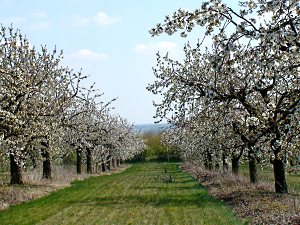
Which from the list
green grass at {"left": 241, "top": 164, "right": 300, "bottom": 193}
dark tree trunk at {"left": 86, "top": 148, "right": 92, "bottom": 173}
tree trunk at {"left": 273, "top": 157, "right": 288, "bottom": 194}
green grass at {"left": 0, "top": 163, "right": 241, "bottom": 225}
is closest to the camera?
green grass at {"left": 0, "top": 163, "right": 241, "bottom": 225}

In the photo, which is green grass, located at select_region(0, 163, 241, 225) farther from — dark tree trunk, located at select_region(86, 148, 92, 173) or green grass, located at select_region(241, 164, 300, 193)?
dark tree trunk, located at select_region(86, 148, 92, 173)

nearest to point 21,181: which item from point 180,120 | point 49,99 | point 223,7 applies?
point 49,99

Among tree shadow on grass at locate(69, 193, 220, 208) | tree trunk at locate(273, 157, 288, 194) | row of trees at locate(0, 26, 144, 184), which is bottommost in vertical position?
tree shadow on grass at locate(69, 193, 220, 208)

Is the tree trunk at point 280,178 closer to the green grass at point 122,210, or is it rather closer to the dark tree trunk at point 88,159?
the green grass at point 122,210

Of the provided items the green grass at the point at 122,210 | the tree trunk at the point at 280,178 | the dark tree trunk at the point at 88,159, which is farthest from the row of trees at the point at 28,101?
the dark tree trunk at the point at 88,159

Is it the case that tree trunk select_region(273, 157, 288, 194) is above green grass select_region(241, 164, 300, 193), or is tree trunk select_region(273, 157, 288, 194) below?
above

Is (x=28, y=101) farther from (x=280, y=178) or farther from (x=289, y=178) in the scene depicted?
(x=289, y=178)

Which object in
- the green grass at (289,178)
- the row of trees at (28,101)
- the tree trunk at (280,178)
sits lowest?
the green grass at (289,178)

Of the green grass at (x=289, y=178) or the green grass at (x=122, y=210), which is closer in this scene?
the green grass at (x=122, y=210)

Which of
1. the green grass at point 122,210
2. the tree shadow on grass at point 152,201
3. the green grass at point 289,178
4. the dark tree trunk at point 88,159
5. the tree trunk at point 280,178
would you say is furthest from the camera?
the dark tree trunk at point 88,159

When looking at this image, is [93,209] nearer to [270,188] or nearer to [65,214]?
[65,214]

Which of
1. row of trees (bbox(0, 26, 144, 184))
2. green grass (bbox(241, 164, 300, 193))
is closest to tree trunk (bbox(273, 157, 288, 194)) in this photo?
green grass (bbox(241, 164, 300, 193))

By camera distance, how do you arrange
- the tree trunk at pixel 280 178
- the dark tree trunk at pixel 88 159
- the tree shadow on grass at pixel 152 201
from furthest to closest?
the dark tree trunk at pixel 88 159
the tree trunk at pixel 280 178
the tree shadow on grass at pixel 152 201

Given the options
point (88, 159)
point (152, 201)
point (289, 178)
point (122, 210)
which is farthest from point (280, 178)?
point (88, 159)
